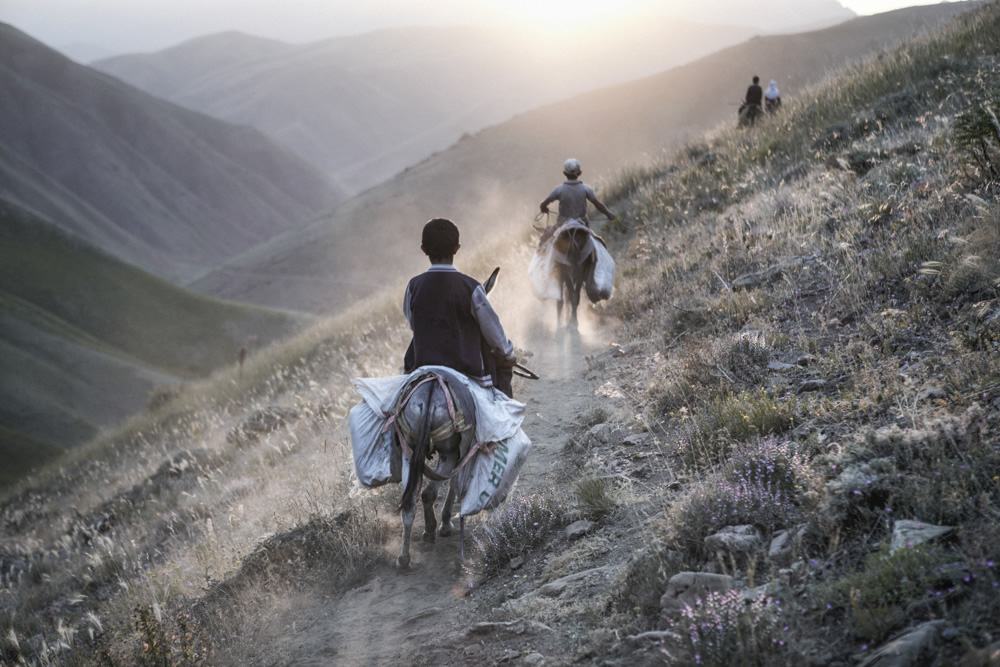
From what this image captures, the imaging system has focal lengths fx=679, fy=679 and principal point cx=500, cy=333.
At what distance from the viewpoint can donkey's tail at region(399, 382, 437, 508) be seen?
4.47m

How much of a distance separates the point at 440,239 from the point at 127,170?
151 meters

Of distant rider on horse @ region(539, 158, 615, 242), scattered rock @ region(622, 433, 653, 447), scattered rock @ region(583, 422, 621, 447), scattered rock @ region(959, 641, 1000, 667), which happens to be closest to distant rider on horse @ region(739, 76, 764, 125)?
distant rider on horse @ region(539, 158, 615, 242)

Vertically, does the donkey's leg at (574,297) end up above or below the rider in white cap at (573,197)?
below

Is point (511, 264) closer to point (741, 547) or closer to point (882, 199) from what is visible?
point (882, 199)

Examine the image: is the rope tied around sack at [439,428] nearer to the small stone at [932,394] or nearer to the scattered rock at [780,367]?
the scattered rock at [780,367]

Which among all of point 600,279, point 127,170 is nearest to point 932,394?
point 600,279

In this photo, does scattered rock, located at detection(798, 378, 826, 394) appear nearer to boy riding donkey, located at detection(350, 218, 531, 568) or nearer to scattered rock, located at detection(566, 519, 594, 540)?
scattered rock, located at detection(566, 519, 594, 540)

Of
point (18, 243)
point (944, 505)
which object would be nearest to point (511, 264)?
point (944, 505)

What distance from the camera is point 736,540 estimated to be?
3.22 metres

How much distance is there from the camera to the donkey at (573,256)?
956 cm

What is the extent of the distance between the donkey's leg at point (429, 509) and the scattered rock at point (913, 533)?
297 cm

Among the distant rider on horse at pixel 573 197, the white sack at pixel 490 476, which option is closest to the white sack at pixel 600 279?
the distant rider on horse at pixel 573 197

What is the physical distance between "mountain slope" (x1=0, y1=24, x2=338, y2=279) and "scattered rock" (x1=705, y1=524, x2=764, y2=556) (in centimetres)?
12084

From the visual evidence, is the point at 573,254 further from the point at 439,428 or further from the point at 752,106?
the point at 752,106
